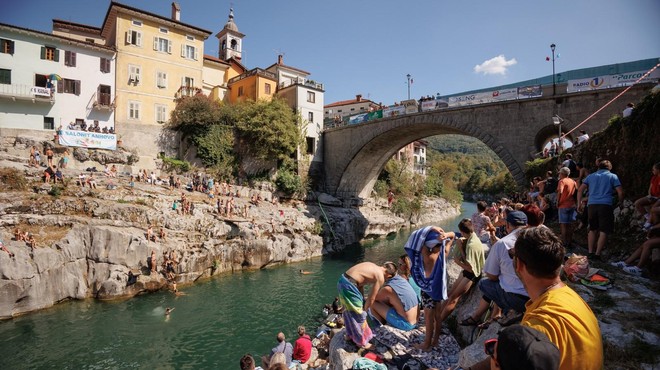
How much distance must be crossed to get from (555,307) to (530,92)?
1970 cm

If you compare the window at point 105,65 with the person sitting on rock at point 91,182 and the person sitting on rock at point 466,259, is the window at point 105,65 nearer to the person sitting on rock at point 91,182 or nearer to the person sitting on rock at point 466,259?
the person sitting on rock at point 91,182

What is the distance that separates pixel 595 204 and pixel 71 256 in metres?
20.3

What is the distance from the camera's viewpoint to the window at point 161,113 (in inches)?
1133

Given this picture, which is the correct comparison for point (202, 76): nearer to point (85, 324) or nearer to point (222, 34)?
point (222, 34)

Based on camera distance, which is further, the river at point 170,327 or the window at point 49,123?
the window at point 49,123

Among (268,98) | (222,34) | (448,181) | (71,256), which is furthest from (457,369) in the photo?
(448,181)

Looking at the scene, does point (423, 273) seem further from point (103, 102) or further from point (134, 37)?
point (134, 37)

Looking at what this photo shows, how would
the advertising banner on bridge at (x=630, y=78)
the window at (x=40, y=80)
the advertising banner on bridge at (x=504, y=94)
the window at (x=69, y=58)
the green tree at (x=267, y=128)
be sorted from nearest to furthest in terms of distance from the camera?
the advertising banner on bridge at (x=630, y=78) < the advertising banner on bridge at (x=504, y=94) < the window at (x=40, y=80) < the window at (x=69, y=58) < the green tree at (x=267, y=128)

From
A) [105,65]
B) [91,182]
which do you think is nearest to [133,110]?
[105,65]

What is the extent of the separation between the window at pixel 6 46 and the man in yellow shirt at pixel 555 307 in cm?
3303

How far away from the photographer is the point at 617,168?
9.26m

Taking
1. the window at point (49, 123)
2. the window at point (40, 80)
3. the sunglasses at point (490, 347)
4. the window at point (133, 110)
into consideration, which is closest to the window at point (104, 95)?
the window at point (133, 110)

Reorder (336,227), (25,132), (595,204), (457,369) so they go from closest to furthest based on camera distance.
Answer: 1. (457,369)
2. (595,204)
3. (25,132)
4. (336,227)

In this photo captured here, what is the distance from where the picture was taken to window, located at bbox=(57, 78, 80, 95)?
951 inches
